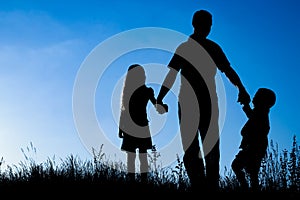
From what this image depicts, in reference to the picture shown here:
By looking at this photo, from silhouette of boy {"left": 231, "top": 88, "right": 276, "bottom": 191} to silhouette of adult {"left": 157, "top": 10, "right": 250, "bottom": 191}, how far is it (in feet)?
2.68

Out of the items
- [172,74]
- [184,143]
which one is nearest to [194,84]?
[172,74]

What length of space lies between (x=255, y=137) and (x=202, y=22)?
1.78m

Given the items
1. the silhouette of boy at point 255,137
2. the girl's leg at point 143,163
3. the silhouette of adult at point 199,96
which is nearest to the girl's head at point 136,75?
the girl's leg at point 143,163

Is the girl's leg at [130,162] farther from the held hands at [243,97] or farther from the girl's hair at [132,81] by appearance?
the held hands at [243,97]

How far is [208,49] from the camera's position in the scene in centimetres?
563

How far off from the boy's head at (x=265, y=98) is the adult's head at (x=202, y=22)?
50.7 inches

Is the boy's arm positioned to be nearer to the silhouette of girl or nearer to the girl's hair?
the silhouette of girl

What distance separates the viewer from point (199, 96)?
541cm

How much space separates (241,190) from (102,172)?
6.17 ft

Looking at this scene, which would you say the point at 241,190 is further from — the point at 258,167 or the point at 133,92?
the point at 133,92

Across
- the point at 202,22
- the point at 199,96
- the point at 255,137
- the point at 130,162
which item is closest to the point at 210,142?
the point at 199,96

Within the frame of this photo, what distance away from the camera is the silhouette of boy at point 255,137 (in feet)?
20.3

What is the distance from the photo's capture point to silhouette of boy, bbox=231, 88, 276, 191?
243 inches

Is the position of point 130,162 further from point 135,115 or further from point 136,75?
point 136,75
